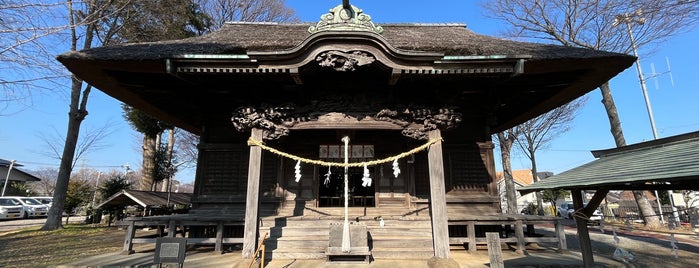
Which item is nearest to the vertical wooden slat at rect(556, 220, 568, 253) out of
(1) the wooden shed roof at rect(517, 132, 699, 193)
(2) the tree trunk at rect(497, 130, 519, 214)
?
(1) the wooden shed roof at rect(517, 132, 699, 193)

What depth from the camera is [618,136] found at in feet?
50.1

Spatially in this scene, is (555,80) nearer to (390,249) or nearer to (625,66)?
(625,66)

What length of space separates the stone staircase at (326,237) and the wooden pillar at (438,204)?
47 centimetres

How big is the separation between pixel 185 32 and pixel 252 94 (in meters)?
13.8

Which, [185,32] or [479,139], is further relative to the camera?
[185,32]

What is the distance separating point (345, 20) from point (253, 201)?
4513 millimetres

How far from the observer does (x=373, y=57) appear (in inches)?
252

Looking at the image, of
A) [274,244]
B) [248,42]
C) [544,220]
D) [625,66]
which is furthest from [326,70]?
[544,220]

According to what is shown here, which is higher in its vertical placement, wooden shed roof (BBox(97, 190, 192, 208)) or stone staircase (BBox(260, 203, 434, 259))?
wooden shed roof (BBox(97, 190, 192, 208))

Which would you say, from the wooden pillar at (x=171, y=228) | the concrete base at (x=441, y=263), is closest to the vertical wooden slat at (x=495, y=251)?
the concrete base at (x=441, y=263)

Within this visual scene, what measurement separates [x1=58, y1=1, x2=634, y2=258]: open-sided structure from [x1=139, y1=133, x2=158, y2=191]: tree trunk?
11.4 metres

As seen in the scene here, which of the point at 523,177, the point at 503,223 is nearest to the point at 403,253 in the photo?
the point at 503,223

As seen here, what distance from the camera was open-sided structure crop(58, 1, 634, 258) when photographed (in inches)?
251

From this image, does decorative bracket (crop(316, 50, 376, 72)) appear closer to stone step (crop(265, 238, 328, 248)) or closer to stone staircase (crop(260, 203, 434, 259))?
stone staircase (crop(260, 203, 434, 259))
